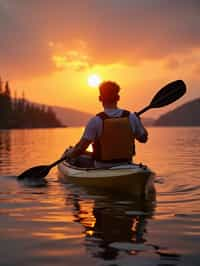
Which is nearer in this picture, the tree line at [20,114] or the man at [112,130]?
the man at [112,130]

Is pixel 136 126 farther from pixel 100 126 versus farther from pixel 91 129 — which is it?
pixel 91 129

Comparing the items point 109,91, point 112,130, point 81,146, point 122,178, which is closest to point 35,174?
point 81,146

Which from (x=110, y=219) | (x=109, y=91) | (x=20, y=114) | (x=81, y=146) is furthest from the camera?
(x=20, y=114)

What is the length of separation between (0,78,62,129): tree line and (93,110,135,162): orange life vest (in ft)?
432

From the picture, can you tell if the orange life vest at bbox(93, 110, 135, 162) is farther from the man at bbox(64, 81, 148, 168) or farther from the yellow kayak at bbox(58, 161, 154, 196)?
the yellow kayak at bbox(58, 161, 154, 196)

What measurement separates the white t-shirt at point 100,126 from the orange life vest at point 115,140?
0.23ft

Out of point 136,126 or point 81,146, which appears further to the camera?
point 81,146

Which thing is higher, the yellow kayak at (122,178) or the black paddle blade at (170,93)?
the black paddle blade at (170,93)

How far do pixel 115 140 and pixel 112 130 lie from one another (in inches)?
9.2

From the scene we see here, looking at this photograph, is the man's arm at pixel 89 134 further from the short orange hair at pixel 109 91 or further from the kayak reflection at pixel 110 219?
the kayak reflection at pixel 110 219

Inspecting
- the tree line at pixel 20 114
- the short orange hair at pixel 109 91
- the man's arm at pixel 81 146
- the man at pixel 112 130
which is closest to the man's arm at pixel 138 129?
the man at pixel 112 130

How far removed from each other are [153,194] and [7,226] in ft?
A: 12.7

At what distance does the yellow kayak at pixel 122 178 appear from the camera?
8.86 meters

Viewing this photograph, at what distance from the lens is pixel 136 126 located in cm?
930
